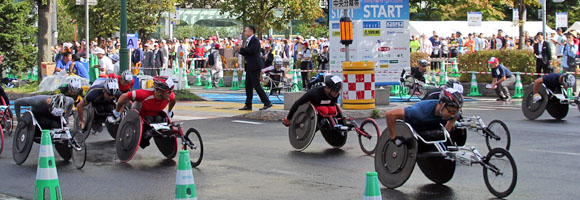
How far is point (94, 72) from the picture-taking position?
28.9 meters

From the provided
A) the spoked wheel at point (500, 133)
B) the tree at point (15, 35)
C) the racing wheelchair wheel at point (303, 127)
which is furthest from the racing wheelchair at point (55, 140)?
the tree at point (15, 35)

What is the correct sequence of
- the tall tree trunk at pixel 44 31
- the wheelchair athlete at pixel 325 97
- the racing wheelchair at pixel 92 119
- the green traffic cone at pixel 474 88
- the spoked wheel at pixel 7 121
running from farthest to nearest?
the tall tree trunk at pixel 44 31 → the green traffic cone at pixel 474 88 → the spoked wheel at pixel 7 121 → the racing wheelchair at pixel 92 119 → the wheelchair athlete at pixel 325 97

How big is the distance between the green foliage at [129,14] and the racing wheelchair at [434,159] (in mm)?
31539

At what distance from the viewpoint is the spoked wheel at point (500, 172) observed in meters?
8.76

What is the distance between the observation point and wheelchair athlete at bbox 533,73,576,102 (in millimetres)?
16656

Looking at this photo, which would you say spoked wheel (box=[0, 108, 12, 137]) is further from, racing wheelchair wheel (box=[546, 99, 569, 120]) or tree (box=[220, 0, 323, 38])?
tree (box=[220, 0, 323, 38])

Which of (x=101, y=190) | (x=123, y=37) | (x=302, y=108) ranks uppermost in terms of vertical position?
(x=123, y=37)

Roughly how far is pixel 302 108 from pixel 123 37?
464 inches

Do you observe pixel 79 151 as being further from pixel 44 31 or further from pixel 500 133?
pixel 44 31

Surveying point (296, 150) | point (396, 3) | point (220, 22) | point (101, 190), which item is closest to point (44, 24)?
point (396, 3)

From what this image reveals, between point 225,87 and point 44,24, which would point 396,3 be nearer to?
point 225,87

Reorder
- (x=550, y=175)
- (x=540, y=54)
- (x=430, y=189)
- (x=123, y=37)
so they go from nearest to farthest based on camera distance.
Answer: (x=430, y=189)
(x=550, y=175)
(x=123, y=37)
(x=540, y=54)

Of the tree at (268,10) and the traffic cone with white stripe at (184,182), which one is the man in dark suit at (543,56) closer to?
the tree at (268,10)

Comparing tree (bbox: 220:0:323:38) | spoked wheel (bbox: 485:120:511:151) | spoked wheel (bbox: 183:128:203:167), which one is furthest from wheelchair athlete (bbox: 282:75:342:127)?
tree (bbox: 220:0:323:38)
